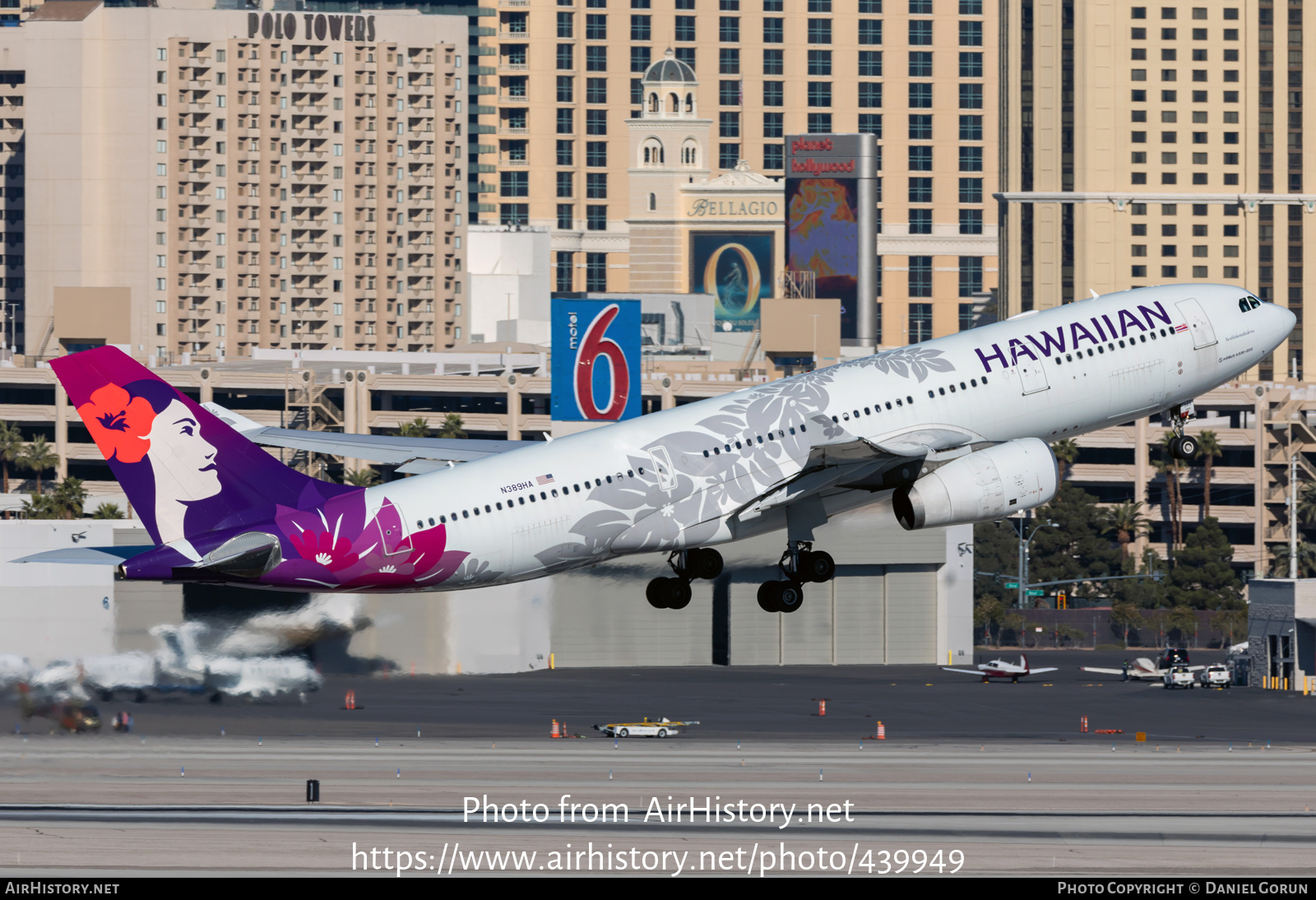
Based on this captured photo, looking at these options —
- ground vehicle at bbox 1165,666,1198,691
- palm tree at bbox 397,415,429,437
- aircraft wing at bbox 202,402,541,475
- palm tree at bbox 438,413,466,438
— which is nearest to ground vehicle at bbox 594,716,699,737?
aircraft wing at bbox 202,402,541,475

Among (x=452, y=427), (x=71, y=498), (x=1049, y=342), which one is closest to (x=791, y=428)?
(x=1049, y=342)

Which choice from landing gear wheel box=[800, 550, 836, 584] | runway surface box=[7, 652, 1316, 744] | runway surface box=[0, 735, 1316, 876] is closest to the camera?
landing gear wheel box=[800, 550, 836, 584]

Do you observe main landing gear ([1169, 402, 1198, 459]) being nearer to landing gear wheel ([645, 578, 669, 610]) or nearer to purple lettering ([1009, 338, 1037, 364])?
purple lettering ([1009, 338, 1037, 364])

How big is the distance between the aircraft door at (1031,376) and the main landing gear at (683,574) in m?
10.1

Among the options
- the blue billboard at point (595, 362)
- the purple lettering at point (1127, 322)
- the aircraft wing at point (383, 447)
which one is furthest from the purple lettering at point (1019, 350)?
the blue billboard at point (595, 362)

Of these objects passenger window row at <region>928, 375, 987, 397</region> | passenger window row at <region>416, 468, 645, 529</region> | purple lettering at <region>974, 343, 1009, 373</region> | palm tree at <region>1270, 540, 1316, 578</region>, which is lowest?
palm tree at <region>1270, 540, 1316, 578</region>

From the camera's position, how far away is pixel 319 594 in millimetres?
88375

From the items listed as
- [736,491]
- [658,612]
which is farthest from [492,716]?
[736,491]

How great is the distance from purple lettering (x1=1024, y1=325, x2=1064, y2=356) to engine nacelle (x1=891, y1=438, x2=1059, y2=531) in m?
3.16

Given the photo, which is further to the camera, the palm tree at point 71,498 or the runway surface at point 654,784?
the palm tree at point 71,498

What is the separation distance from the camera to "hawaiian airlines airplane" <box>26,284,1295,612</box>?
55.1 meters

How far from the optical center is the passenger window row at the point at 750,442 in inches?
2308

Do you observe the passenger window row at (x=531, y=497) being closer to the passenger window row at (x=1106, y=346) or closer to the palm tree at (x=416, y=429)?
the passenger window row at (x=1106, y=346)

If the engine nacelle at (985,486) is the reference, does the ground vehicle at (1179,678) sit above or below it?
below
